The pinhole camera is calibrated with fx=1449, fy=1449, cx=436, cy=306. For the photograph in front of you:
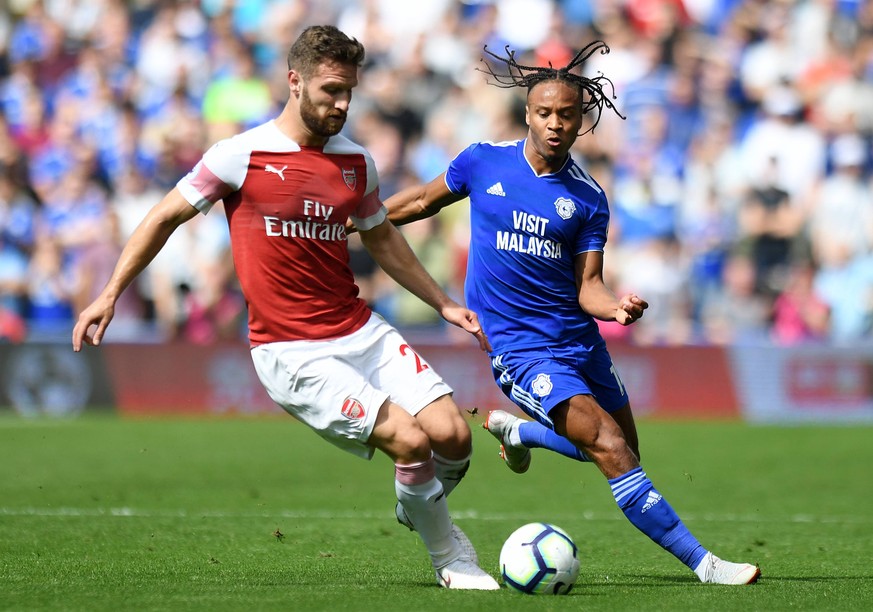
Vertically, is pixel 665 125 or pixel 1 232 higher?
pixel 665 125

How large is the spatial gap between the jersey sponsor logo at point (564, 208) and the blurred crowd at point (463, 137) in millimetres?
9138

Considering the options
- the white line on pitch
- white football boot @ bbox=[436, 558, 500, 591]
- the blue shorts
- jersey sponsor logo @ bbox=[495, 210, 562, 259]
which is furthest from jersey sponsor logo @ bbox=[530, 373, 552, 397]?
the white line on pitch

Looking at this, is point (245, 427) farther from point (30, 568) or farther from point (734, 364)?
point (30, 568)

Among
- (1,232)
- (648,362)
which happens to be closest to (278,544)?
(648,362)

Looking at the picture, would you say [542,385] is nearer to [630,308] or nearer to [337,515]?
[630,308]

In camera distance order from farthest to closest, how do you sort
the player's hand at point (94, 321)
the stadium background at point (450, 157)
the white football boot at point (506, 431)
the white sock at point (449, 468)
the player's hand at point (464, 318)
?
the stadium background at point (450, 157) < the white football boot at point (506, 431) < the white sock at point (449, 468) < the player's hand at point (464, 318) < the player's hand at point (94, 321)

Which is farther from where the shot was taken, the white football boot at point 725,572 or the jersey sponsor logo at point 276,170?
the white football boot at point 725,572

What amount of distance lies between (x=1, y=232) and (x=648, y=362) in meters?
8.31

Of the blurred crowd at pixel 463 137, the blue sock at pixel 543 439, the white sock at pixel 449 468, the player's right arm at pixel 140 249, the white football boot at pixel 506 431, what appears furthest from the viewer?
the blurred crowd at pixel 463 137

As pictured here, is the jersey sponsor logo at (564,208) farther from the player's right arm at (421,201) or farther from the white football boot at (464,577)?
the white football boot at (464,577)

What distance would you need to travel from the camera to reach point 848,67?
61.6 ft

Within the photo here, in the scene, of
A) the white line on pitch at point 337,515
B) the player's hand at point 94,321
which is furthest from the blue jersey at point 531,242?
the white line on pitch at point 337,515

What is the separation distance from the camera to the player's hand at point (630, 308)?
6.79 meters

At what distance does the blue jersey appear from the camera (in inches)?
298
